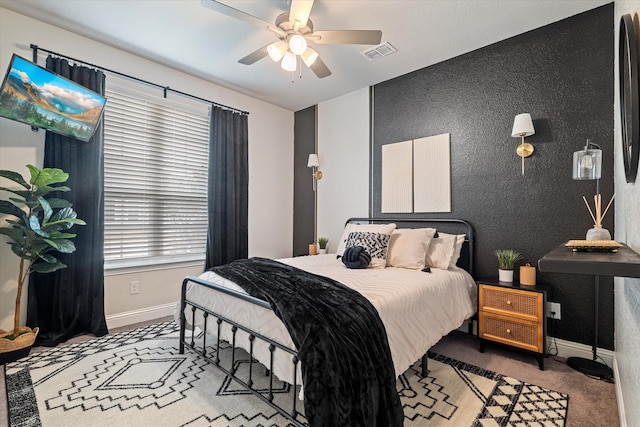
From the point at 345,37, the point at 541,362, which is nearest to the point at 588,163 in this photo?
the point at 541,362

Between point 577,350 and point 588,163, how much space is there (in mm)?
1560

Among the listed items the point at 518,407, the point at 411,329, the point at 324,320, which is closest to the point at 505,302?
the point at 518,407

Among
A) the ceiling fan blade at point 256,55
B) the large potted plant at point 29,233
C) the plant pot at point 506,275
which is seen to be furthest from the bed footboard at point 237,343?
the plant pot at point 506,275

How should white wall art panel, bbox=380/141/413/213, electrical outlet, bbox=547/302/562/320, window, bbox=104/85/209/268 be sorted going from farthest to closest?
white wall art panel, bbox=380/141/413/213
window, bbox=104/85/209/268
electrical outlet, bbox=547/302/562/320

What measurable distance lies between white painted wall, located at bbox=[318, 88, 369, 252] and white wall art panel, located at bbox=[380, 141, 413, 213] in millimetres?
292

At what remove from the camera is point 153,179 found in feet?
11.2

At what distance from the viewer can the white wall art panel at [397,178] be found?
3.55m

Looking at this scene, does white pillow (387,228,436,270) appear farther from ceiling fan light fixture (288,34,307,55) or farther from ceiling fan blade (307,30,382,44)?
ceiling fan light fixture (288,34,307,55)

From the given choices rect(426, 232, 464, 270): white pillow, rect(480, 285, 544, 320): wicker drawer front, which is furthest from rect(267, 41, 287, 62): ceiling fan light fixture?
rect(480, 285, 544, 320): wicker drawer front

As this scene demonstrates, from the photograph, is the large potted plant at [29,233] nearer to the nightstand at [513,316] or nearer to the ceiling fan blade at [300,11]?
the ceiling fan blade at [300,11]

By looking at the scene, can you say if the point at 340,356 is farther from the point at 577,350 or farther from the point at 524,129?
the point at 524,129

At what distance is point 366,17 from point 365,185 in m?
1.94

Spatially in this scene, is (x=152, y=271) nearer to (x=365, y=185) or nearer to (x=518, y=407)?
(x=365, y=185)

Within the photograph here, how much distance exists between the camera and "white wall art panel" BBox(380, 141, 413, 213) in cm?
355
